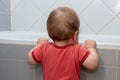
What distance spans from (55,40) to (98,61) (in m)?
0.20

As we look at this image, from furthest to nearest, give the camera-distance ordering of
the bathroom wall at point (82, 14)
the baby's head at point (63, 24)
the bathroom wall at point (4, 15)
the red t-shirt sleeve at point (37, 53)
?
the bathroom wall at point (4, 15) < the bathroom wall at point (82, 14) < the red t-shirt sleeve at point (37, 53) < the baby's head at point (63, 24)

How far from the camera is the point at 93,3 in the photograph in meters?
1.68

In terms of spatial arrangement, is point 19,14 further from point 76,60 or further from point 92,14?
point 76,60

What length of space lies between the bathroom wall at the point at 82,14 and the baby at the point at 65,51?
73cm

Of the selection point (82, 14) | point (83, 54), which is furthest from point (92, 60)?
point (82, 14)

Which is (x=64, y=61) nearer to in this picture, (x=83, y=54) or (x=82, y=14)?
(x=83, y=54)

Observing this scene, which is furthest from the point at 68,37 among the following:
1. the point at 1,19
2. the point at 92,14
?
the point at 1,19

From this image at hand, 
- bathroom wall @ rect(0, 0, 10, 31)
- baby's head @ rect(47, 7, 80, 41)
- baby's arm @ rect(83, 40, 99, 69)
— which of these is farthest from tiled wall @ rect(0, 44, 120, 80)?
bathroom wall @ rect(0, 0, 10, 31)

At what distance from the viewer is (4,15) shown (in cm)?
182

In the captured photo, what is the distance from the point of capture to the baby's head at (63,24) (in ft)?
2.94

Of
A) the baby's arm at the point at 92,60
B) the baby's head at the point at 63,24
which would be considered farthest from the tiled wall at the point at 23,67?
the baby's head at the point at 63,24

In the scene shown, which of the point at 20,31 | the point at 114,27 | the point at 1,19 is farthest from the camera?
the point at 20,31

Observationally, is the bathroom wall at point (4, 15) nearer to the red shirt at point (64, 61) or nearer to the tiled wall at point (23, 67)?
the tiled wall at point (23, 67)

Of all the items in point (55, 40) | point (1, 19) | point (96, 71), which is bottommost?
point (96, 71)
